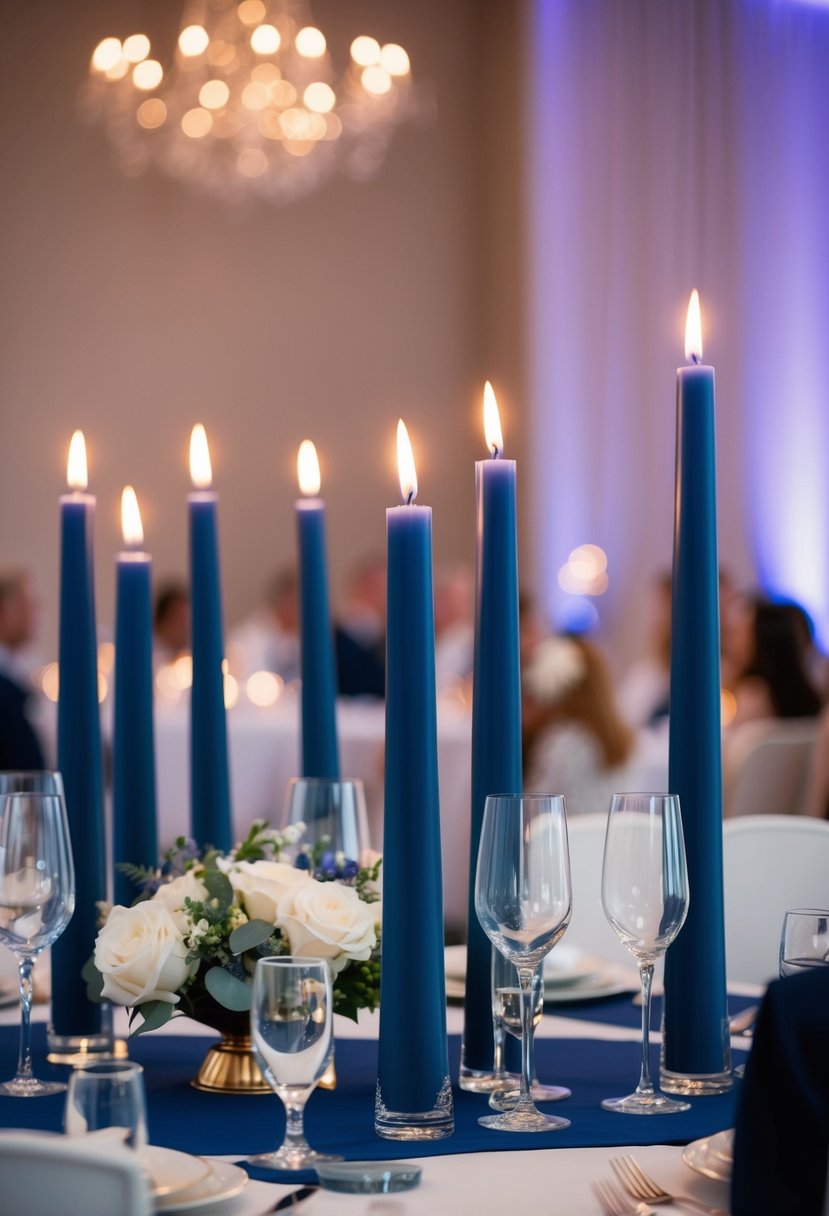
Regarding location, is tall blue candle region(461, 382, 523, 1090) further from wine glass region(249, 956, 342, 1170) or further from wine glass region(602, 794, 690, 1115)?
wine glass region(249, 956, 342, 1170)

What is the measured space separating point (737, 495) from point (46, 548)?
4.50 meters

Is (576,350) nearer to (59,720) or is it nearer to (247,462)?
(247,462)

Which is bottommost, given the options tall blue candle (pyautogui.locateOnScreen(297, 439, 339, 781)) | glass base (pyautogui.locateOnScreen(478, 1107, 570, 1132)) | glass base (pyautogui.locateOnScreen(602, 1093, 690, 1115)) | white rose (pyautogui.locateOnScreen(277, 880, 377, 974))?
glass base (pyautogui.locateOnScreen(602, 1093, 690, 1115))

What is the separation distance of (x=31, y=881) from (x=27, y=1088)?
178 mm

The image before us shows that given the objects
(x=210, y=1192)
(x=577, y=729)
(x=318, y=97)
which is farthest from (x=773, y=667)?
(x=210, y=1192)

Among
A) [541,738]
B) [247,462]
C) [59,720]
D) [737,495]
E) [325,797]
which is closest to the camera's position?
[59,720]

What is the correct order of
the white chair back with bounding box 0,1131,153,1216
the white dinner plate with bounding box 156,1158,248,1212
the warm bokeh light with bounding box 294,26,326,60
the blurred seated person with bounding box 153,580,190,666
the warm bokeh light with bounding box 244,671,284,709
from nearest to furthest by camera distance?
the white chair back with bounding box 0,1131,153,1216, the white dinner plate with bounding box 156,1158,248,1212, the warm bokeh light with bounding box 294,26,326,60, the warm bokeh light with bounding box 244,671,284,709, the blurred seated person with bounding box 153,580,190,666

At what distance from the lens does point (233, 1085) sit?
4.16ft

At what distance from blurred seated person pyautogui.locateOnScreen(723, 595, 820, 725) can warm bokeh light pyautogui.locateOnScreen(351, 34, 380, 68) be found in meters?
2.75

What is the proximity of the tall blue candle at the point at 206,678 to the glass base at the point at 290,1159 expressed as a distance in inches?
21.3

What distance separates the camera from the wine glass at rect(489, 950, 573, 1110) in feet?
3.95

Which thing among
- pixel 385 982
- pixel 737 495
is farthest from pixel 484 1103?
pixel 737 495

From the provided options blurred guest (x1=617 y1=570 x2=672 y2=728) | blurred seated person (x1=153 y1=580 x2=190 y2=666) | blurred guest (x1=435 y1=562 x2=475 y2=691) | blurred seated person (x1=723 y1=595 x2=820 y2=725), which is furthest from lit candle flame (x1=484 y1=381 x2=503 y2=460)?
blurred seated person (x1=153 y1=580 x2=190 y2=666)

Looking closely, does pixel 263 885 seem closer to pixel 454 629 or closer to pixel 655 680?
pixel 655 680
